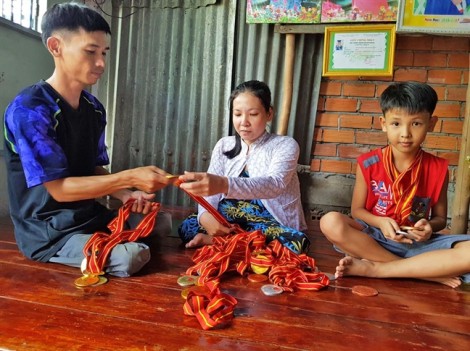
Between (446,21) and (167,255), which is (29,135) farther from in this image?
(446,21)

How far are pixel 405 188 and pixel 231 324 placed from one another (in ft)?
3.96

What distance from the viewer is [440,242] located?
195 cm

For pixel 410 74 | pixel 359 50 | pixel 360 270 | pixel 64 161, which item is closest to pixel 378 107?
pixel 410 74

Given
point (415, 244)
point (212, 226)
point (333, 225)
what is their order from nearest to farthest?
point (333, 225), point (415, 244), point (212, 226)

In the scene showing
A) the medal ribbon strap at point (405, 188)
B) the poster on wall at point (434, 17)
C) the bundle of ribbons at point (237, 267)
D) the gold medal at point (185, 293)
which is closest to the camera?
the bundle of ribbons at point (237, 267)

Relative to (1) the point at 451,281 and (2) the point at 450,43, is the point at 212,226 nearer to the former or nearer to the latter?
(1) the point at 451,281

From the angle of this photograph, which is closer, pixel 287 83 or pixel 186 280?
pixel 186 280

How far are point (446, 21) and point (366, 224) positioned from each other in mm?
1686

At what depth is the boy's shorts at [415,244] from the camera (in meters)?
1.90

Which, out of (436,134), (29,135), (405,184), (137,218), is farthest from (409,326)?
(436,134)

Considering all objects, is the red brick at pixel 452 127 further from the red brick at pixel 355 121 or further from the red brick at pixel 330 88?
the red brick at pixel 330 88

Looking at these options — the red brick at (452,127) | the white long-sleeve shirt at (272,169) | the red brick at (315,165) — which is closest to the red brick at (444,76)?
the red brick at (452,127)

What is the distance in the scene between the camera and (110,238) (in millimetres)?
1825

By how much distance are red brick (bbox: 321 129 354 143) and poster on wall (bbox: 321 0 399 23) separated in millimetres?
849
